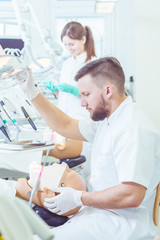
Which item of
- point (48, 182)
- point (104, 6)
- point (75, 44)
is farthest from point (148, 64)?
point (48, 182)

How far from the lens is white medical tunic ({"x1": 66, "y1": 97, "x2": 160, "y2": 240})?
1.09m

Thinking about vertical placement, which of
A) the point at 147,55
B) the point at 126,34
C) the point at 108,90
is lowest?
the point at 147,55

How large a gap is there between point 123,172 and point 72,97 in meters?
1.32

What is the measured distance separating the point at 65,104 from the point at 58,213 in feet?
4.27

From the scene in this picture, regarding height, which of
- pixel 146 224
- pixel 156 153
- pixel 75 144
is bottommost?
pixel 75 144

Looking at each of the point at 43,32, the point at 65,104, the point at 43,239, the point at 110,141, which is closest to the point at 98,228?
the point at 110,141

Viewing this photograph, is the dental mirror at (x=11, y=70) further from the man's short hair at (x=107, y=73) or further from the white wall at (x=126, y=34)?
the white wall at (x=126, y=34)

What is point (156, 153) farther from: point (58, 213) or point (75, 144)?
point (75, 144)

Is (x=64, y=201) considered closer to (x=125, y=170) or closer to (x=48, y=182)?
(x=48, y=182)

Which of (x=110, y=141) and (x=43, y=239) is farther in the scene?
(x=110, y=141)

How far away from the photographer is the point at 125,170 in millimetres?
1090

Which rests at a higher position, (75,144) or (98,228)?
(98,228)

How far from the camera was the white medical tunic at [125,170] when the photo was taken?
1.09 m

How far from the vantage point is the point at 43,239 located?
0.43 metres
